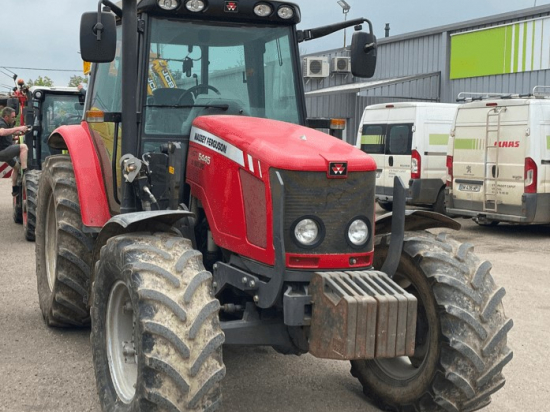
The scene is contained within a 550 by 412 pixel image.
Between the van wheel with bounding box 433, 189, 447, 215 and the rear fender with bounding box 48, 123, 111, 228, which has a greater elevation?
the rear fender with bounding box 48, 123, 111, 228


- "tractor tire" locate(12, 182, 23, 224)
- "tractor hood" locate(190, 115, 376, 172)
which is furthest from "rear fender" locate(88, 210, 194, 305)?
"tractor tire" locate(12, 182, 23, 224)

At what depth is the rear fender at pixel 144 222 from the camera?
429 centimetres

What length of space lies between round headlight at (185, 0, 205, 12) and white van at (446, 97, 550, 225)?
8.98 m

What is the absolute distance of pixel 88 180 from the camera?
584 cm

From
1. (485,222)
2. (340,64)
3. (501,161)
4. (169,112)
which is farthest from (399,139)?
(169,112)

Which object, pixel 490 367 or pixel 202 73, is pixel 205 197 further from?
pixel 490 367

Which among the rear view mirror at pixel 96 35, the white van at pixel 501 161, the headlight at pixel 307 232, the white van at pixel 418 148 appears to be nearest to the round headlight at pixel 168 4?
the rear view mirror at pixel 96 35

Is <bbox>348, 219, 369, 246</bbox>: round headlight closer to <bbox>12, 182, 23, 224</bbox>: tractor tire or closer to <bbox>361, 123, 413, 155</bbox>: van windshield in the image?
<bbox>12, 182, 23, 224</bbox>: tractor tire

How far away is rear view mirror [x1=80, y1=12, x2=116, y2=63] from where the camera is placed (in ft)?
Answer: 14.7

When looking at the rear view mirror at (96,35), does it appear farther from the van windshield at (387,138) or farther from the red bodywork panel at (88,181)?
the van windshield at (387,138)

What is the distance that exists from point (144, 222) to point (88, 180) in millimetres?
1550

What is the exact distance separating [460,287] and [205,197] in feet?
5.20

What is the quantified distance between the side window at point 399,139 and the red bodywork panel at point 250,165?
10.9 metres

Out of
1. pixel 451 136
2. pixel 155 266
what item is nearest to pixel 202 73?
pixel 155 266
